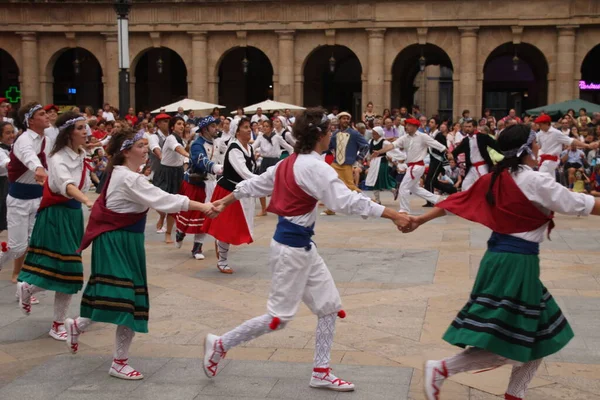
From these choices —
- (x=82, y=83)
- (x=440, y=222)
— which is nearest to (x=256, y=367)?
(x=440, y=222)

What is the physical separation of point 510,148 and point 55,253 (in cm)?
400

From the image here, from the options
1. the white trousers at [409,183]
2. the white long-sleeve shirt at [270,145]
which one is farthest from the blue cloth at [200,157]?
the white long-sleeve shirt at [270,145]

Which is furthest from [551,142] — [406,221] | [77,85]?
[77,85]

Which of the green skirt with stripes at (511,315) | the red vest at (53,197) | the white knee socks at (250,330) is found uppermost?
the red vest at (53,197)

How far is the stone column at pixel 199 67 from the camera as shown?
109ft

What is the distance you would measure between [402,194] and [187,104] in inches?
511

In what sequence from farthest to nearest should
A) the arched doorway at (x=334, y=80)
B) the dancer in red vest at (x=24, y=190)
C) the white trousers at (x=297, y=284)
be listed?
the arched doorway at (x=334, y=80) → the dancer in red vest at (x=24, y=190) → the white trousers at (x=297, y=284)

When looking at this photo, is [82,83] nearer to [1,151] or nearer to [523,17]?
[523,17]

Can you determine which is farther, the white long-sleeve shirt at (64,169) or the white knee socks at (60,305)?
the white knee socks at (60,305)

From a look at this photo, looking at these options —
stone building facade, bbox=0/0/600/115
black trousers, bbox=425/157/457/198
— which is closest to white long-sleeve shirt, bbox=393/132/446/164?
black trousers, bbox=425/157/457/198

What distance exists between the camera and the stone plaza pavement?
6.01 m

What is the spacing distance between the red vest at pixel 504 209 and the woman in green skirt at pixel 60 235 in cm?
337

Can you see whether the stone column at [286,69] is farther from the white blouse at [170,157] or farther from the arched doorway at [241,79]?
the white blouse at [170,157]

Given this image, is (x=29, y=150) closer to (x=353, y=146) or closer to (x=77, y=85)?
(x=353, y=146)
